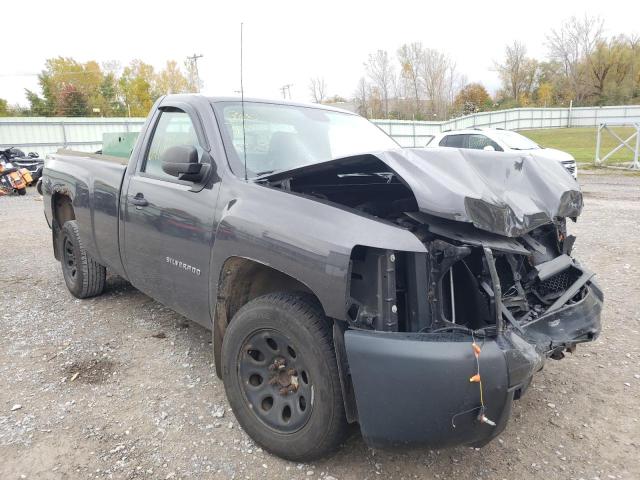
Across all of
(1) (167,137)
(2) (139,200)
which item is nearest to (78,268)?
(2) (139,200)

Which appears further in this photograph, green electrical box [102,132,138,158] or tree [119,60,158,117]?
tree [119,60,158,117]

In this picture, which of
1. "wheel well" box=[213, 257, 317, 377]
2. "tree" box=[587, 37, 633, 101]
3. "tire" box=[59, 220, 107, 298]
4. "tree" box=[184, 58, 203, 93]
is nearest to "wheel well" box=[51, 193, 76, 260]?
"tire" box=[59, 220, 107, 298]

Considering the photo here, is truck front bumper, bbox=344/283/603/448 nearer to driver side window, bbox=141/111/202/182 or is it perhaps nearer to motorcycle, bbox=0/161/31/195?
driver side window, bbox=141/111/202/182

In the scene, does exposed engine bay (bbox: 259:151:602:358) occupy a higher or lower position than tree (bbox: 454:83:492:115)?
lower

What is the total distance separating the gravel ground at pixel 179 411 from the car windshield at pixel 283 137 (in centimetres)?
158

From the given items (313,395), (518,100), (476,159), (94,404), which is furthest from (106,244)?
(518,100)

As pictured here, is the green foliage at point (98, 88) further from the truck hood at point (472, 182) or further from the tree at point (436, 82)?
the truck hood at point (472, 182)

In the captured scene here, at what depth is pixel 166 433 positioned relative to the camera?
9.34 feet

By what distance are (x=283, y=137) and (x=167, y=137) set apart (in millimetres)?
941

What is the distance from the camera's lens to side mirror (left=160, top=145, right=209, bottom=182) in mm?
2902

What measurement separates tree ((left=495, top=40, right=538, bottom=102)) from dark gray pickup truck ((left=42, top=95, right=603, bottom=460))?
2567 inches

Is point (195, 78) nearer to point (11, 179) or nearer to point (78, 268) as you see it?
point (78, 268)

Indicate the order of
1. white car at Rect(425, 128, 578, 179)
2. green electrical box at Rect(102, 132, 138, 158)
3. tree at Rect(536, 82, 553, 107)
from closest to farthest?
green electrical box at Rect(102, 132, 138, 158) < white car at Rect(425, 128, 578, 179) < tree at Rect(536, 82, 553, 107)

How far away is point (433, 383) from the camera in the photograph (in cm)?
200
